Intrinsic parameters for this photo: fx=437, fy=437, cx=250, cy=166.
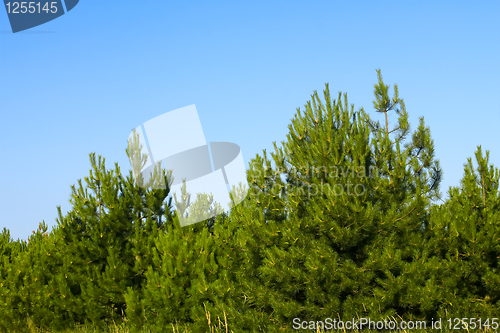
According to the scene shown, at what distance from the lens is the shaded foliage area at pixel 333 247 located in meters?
8.31

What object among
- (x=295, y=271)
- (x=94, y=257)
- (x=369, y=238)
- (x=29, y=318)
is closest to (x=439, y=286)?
(x=369, y=238)

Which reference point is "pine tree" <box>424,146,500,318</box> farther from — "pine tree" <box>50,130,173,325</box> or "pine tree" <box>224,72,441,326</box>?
"pine tree" <box>50,130,173,325</box>

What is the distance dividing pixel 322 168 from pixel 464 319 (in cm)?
410

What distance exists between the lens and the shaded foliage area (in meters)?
8.31

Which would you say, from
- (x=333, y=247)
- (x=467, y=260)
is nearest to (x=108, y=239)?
(x=333, y=247)

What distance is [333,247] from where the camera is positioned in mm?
8844

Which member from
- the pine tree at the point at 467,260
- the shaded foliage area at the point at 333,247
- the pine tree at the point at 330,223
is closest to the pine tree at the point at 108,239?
the shaded foliage area at the point at 333,247

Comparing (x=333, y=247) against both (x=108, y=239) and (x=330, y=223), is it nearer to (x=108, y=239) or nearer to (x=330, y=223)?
(x=330, y=223)

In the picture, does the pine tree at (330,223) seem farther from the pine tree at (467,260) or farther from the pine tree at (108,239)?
the pine tree at (108,239)

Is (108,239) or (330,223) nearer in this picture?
(330,223)

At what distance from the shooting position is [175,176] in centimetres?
1391

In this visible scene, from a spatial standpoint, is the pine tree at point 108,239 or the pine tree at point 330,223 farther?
the pine tree at point 108,239

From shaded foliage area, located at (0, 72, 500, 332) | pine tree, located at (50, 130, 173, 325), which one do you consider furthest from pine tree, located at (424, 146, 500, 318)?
pine tree, located at (50, 130, 173, 325)

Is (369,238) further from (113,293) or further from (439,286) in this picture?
(113,293)
